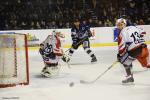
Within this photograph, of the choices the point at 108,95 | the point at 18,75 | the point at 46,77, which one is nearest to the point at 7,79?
the point at 18,75

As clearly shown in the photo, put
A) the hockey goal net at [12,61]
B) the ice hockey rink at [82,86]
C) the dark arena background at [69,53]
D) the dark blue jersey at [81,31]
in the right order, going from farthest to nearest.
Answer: the dark blue jersey at [81,31] < the hockey goal net at [12,61] < the dark arena background at [69,53] < the ice hockey rink at [82,86]

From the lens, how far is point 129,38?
7691mm

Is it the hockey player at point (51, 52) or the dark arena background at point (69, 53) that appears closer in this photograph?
the dark arena background at point (69, 53)

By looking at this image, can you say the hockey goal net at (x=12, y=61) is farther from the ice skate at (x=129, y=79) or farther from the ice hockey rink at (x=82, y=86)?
the ice skate at (x=129, y=79)

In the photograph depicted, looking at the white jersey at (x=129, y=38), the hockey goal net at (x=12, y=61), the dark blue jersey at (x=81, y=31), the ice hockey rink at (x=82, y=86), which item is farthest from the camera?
the dark blue jersey at (x=81, y=31)

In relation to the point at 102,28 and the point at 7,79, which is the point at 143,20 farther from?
the point at 7,79

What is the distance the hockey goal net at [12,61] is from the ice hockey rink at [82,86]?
0.16 m

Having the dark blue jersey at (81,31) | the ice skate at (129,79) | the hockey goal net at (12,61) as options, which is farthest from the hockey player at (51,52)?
the dark blue jersey at (81,31)

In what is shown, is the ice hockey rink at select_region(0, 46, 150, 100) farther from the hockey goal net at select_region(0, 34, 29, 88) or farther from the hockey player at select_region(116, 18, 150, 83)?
the hockey player at select_region(116, 18, 150, 83)

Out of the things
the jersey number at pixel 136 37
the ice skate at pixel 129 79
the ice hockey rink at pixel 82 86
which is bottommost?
the ice hockey rink at pixel 82 86

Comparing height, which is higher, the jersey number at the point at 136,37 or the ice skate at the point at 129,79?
the jersey number at the point at 136,37

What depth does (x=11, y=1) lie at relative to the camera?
49.6 feet

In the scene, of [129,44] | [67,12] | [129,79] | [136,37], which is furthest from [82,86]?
[67,12]

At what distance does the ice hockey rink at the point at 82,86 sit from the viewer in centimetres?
707
